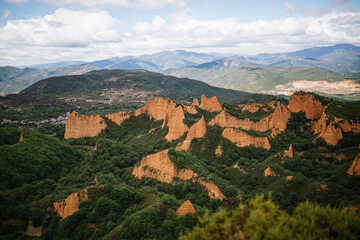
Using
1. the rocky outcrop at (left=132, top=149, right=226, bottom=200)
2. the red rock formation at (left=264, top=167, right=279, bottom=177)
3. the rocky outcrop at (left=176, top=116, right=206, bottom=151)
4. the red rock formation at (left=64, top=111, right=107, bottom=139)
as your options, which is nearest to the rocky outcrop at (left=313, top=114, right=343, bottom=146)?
the red rock formation at (left=264, top=167, right=279, bottom=177)

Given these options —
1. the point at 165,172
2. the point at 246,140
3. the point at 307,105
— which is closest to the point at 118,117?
the point at 165,172

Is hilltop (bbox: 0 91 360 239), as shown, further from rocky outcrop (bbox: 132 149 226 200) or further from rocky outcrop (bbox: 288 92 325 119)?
rocky outcrop (bbox: 288 92 325 119)

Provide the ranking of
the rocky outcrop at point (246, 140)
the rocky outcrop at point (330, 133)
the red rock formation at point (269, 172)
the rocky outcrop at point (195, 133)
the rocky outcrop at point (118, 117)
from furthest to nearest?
the rocky outcrop at point (118, 117), the rocky outcrop at point (195, 133), the rocky outcrop at point (246, 140), the rocky outcrop at point (330, 133), the red rock formation at point (269, 172)

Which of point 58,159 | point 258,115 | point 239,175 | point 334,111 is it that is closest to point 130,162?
point 58,159

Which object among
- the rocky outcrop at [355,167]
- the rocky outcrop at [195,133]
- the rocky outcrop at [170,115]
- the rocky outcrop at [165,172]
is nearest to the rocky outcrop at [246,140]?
the rocky outcrop at [195,133]

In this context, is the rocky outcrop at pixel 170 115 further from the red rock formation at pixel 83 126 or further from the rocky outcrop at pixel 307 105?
the rocky outcrop at pixel 307 105

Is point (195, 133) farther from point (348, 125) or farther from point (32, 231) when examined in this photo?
point (348, 125)
